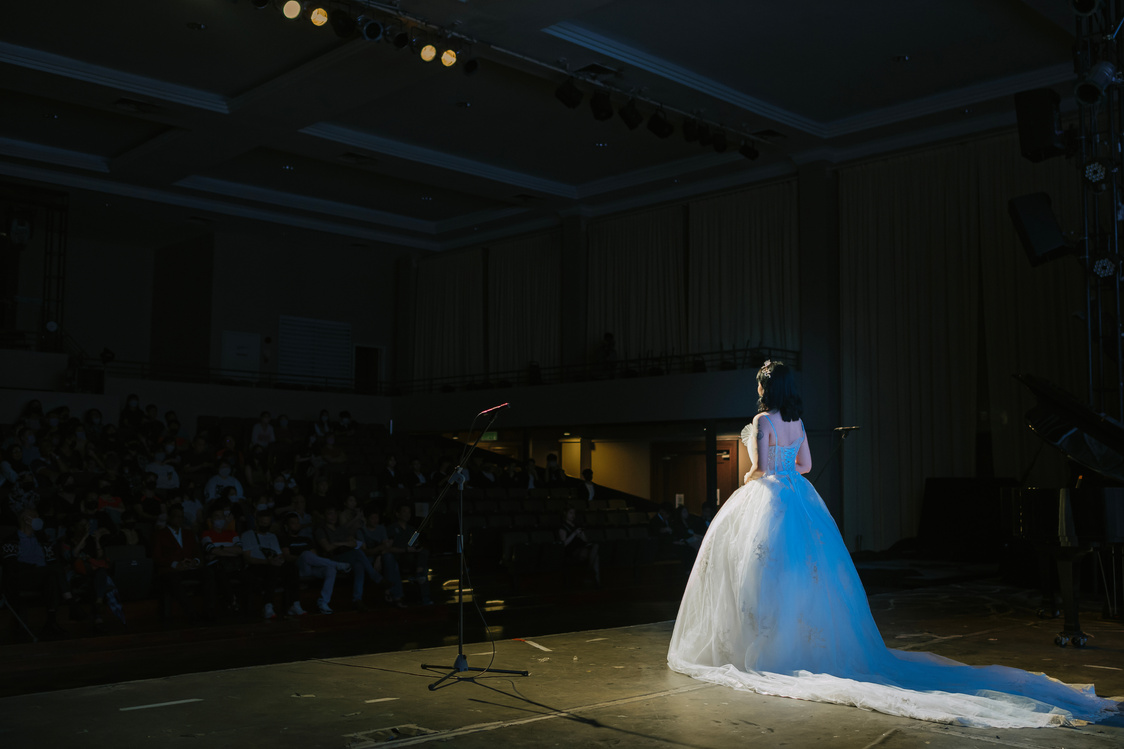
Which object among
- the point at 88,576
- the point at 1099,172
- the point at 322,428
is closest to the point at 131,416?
the point at 322,428

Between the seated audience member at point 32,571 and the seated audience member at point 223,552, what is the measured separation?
3.82 ft

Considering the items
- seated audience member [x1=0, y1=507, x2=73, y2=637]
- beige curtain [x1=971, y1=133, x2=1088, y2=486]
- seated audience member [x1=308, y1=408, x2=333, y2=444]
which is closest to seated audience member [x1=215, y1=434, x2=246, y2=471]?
seated audience member [x1=308, y1=408, x2=333, y2=444]

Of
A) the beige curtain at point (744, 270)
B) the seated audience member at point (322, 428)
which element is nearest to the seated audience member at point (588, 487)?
the beige curtain at point (744, 270)

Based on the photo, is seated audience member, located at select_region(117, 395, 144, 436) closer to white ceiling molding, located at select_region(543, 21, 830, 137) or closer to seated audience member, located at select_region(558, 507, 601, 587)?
seated audience member, located at select_region(558, 507, 601, 587)

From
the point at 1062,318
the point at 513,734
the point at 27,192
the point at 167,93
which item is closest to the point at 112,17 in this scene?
the point at 167,93

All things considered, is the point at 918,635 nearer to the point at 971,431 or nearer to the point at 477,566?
the point at 477,566

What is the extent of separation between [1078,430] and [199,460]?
35.2 ft

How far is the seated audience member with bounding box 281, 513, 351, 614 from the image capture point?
858 centimetres

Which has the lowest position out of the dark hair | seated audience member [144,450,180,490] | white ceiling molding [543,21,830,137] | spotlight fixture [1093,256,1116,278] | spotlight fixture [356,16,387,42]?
seated audience member [144,450,180,490]

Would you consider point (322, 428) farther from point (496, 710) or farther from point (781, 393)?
point (496, 710)

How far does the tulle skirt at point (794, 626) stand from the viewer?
4469mm

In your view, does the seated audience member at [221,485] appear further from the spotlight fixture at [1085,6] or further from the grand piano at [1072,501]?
the spotlight fixture at [1085,6]

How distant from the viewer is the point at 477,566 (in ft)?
37.3

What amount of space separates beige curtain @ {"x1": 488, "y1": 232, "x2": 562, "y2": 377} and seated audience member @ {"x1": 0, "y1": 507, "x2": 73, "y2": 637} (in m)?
12.5
